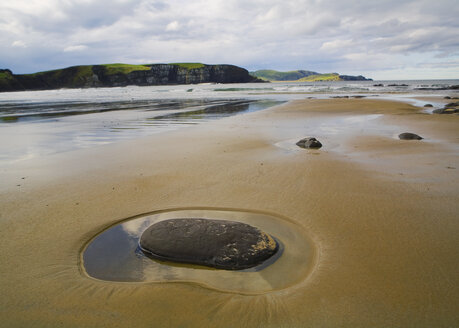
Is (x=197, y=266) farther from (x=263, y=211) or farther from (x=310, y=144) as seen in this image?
(x=310, y=144)

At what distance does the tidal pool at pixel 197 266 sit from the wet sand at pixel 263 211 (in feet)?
0.30

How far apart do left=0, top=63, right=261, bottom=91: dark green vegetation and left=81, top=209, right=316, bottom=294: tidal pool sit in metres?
116

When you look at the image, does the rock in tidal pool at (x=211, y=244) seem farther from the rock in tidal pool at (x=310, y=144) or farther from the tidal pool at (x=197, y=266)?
the rock in tidal pool at (x=310, y=144)

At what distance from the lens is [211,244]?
338 centimetres

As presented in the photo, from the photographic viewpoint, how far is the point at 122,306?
2596 mm

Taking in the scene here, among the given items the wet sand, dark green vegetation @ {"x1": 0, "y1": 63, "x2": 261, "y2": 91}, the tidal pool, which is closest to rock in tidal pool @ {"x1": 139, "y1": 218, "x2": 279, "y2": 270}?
the tidal pool

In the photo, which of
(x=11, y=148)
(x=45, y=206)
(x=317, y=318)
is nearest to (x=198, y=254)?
(x=317, y=318)

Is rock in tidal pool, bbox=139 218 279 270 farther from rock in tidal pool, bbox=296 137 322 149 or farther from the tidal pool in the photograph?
rock in tidal pool, bbox=296 137 322 149

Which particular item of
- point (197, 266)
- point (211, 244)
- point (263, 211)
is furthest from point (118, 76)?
point (197, 266)

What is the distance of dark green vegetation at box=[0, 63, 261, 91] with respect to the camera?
105 m

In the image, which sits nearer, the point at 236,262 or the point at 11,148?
the point at 236,262

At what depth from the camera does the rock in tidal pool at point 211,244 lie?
3.23 m

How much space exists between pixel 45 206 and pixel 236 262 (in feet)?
11.7

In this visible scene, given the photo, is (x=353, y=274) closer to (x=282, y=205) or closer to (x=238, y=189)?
(x=282, y=205)
